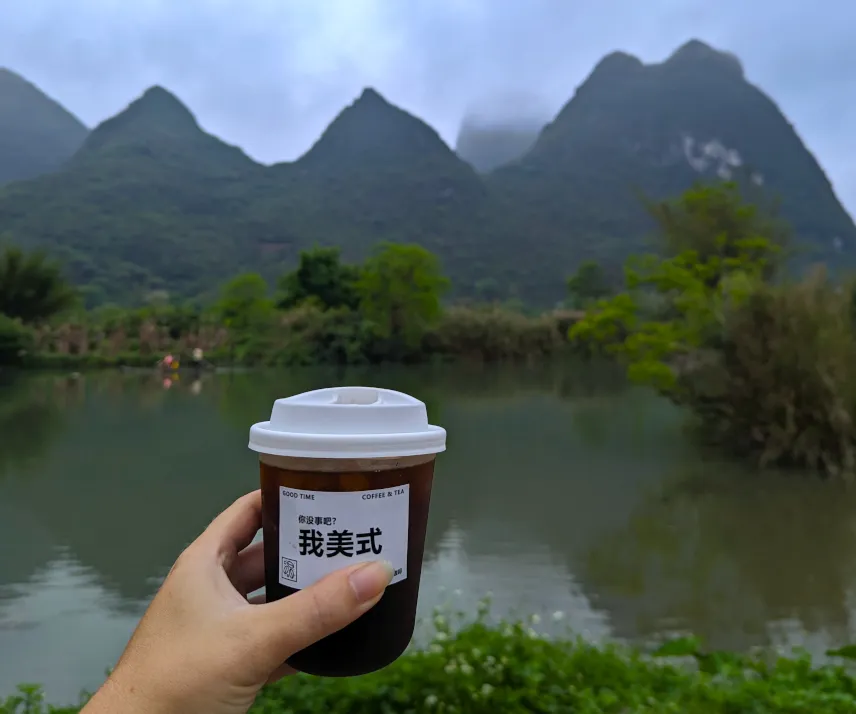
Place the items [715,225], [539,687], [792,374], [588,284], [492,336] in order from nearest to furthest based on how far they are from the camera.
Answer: [539,687] < [792,374] < [715,225] < [492,336] < [588,284]

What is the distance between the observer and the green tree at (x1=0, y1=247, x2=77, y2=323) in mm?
23062

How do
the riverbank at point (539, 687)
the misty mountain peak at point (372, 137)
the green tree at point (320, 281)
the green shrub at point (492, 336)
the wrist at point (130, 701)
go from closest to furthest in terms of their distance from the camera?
the wrist at point (130, 701) < the riverbank at point (539, 687) < the green shrub at point (492, 336) < the green tree at point (320, 281) < the misty mountain peak at point (372, 137)

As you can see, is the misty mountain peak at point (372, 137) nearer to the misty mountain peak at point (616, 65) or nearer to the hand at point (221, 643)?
the misty mountain peak at point (616, 65)

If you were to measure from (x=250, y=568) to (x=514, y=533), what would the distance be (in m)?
3.97

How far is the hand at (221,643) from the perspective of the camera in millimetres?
878

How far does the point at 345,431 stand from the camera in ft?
3.08

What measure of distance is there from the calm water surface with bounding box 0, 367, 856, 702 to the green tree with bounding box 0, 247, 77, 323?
15242 mm

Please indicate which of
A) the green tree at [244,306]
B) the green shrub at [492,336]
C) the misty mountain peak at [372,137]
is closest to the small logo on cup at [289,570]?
the green shrub at [492,336]

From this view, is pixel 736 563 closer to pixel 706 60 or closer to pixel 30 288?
pixel 30 288

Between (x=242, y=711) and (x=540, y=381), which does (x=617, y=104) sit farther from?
(x=242, y=711)

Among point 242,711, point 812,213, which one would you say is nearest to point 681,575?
point 242,711

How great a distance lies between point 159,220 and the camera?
52906mm

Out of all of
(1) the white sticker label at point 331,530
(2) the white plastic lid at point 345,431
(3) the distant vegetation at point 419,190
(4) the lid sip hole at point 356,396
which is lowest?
(1) the white sticker label at point 331,530

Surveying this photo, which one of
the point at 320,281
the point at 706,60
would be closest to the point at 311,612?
the point at 320,281
